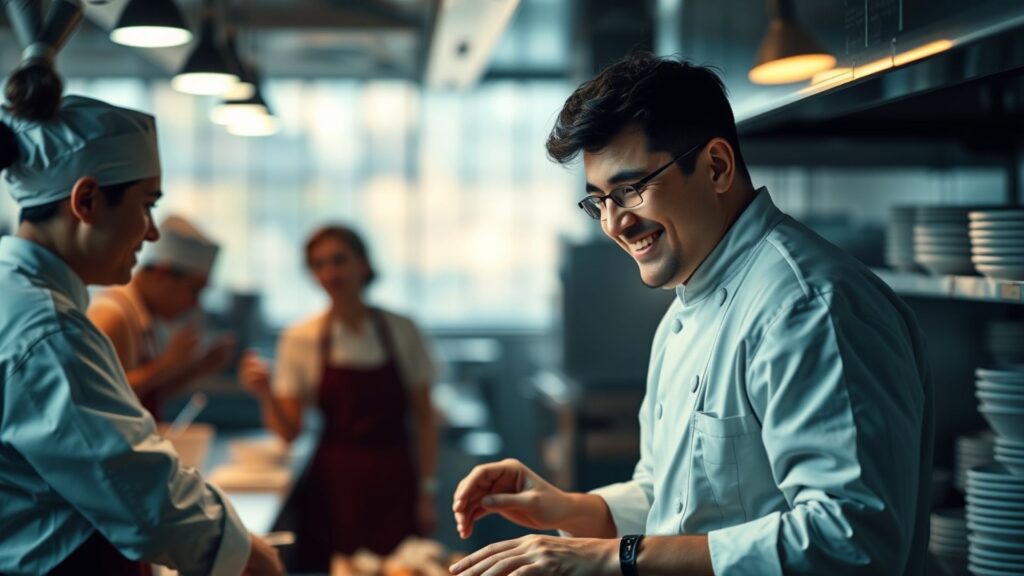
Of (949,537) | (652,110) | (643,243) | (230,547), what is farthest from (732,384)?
(949,537)

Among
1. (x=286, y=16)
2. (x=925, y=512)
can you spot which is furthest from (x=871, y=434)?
(x=286, y=16)

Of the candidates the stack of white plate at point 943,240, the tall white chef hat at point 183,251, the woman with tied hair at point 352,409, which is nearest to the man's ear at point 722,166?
the stack of white plate at point 943,240

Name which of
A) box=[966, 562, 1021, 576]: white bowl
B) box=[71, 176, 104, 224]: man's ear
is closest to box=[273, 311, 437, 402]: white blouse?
box=[71, 176, 104, 224]: man's ear

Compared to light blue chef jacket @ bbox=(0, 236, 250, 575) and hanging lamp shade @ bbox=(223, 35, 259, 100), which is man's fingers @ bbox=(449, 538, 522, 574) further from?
hanging lamp shade @ bbox=(223, 35, 259, 100)

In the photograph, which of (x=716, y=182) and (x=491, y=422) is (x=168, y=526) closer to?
(x=716, y=182)

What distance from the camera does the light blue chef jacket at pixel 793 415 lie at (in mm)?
1112

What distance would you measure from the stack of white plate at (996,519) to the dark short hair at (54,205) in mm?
1439

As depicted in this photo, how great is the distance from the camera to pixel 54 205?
164 cm

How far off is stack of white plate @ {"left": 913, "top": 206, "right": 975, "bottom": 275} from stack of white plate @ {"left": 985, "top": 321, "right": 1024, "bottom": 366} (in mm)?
407

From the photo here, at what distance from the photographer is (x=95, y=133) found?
162 cm

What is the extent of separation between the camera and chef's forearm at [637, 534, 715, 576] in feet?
3.83

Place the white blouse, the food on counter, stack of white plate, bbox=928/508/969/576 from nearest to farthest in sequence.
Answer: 1. stack of white plate, bbox=928/508/969/576
2. the food on counter
3. the white blouse

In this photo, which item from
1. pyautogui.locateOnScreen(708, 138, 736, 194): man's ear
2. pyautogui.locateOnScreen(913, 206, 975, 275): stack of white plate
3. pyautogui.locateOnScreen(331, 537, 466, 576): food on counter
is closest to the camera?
pyautogui.locateOnScreen(708, 138, 736, 194): man's ear

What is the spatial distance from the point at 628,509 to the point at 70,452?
823 mm
